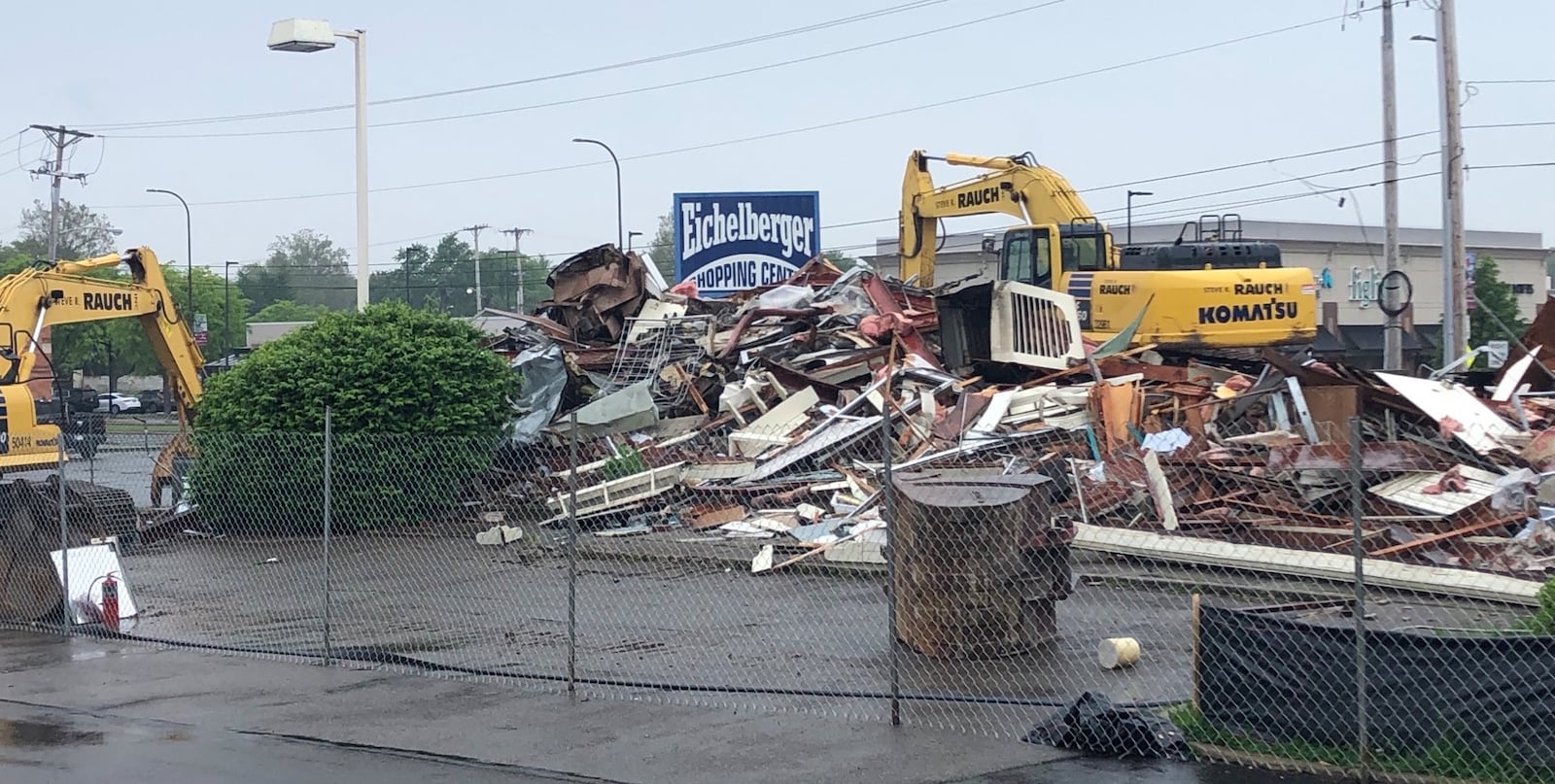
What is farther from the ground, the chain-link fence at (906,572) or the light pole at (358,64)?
the light pole at (358,64)

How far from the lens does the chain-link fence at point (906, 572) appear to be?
732cm

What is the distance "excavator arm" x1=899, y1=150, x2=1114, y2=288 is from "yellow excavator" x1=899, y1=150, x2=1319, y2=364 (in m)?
0.02

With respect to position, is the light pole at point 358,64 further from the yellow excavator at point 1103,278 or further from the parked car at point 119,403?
the parked car at point 119,403

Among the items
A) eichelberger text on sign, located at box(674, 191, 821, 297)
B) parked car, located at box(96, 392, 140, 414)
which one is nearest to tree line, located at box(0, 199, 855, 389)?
parked car, located at box(96, 392, 140, 414)

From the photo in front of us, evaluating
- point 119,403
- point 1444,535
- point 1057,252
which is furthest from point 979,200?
point 119,403

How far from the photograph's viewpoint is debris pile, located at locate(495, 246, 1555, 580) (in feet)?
46.7

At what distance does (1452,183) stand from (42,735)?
977 inches

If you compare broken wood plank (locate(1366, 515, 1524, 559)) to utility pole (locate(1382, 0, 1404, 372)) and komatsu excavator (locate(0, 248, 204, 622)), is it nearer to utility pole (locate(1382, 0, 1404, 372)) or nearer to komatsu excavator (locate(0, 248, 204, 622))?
komatsu excavator (locate(0, 248, 204, 622))

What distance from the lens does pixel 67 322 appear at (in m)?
20.7

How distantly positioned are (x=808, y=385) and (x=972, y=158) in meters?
6.86

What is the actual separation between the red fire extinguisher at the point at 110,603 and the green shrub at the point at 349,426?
566cm

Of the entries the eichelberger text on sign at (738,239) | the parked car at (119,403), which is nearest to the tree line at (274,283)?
the parked car at (119,403)

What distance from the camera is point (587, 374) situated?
926 inches

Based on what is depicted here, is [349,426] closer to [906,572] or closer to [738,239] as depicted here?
[906,572]
